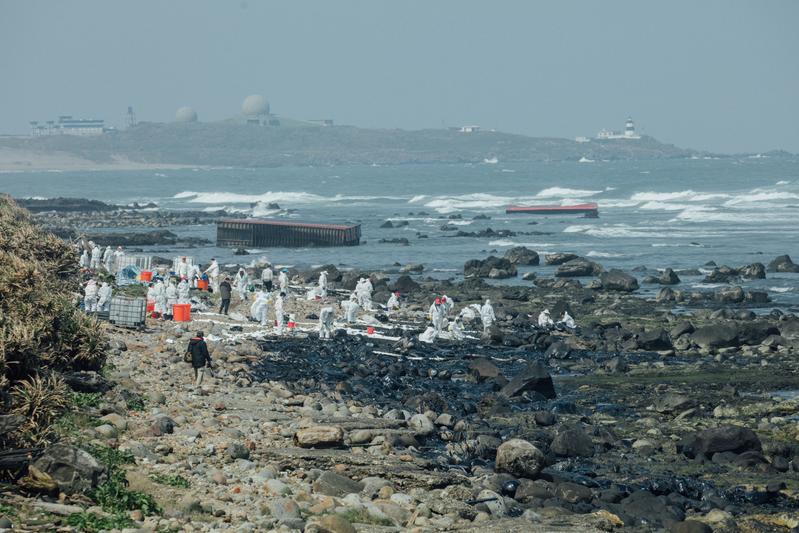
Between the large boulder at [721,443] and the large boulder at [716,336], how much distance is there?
10209mm

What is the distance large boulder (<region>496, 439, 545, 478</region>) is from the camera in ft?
48.9

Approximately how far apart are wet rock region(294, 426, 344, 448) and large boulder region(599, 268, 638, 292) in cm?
2480

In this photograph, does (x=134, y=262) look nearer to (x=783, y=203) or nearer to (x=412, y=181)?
(x=783, y=203)

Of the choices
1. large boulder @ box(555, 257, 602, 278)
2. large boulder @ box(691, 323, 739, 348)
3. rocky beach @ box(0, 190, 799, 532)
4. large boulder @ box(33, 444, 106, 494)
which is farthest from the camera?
Answer: large boulder @ box(555, 257, 602, 278)

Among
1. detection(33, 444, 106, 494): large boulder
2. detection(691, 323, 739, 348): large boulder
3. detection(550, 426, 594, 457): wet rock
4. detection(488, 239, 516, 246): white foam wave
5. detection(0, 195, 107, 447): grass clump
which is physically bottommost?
detection(550, 426, 594, 457): wet rock

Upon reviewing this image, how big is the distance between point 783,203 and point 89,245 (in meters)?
60.0

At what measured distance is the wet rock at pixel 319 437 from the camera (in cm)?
1469

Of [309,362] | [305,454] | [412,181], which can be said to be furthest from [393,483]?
[412,181]

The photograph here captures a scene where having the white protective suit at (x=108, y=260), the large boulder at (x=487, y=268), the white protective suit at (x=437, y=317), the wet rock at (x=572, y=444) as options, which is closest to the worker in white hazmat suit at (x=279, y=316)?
the white protective suit at (x=437, y=317)

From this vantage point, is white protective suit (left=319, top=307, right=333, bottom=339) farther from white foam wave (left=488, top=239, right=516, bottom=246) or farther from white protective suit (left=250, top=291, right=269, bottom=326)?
white foam wave (left=488, top=239, right=516, bottom=246)

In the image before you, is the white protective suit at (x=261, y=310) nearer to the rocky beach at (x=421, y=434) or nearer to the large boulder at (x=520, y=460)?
the rocky beach at (x=421, y=434)

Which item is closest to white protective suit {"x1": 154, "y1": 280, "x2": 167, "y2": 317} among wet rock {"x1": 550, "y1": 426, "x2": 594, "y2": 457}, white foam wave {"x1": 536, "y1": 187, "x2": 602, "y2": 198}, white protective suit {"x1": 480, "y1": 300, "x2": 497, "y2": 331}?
white protective suit {"x1": 480, "y1": 300, "x2": 497, "y2": 331}

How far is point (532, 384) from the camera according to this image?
67.2 feet

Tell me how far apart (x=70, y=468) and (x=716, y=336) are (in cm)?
1862
